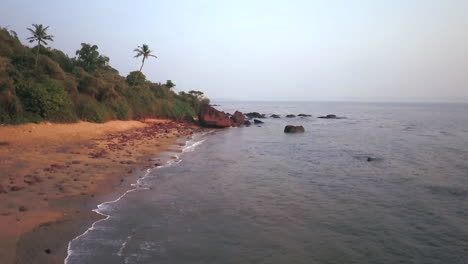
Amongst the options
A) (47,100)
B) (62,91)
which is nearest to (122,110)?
(62,91)

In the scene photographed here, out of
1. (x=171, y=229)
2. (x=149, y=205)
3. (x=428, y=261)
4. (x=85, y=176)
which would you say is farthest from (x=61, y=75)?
(x=428, y=261)

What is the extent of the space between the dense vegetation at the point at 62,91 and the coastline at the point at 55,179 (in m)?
1.72

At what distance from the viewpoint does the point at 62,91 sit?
91.7 feet

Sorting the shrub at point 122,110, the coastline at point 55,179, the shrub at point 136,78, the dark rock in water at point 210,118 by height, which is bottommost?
the coastline at point 55,179

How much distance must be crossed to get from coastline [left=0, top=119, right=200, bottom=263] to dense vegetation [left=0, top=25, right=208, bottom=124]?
1.72m

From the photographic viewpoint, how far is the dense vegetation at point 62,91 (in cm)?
2477

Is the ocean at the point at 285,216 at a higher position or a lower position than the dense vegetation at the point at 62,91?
lower

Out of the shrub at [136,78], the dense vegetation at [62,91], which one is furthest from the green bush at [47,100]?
the shrub at [136,78]

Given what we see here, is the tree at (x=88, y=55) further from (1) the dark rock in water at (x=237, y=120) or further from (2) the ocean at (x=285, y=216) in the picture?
(2) the ocean at (x=285, y=216)

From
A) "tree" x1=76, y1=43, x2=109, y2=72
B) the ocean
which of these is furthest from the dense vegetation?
the ocean

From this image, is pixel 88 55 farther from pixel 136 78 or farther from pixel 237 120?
pixel 237 120

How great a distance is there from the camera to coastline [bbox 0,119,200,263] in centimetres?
797

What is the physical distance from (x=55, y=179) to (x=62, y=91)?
57.3 feet

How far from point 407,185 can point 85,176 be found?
48.0 ft
